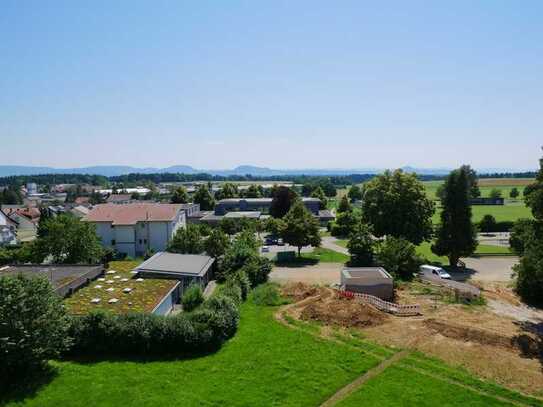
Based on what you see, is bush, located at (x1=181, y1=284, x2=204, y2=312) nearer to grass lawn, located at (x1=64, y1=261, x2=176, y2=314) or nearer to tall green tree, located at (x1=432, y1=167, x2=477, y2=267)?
Result: grass lawn, located at (x1=64, y1=261, x2=176, y2=314)

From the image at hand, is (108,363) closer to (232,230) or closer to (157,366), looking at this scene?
(157,366)

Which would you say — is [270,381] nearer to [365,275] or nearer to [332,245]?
[365,275]

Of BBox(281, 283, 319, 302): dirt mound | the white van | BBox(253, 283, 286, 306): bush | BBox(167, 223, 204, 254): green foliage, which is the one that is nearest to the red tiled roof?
BBox(167, 223, 204, 254): green foliage

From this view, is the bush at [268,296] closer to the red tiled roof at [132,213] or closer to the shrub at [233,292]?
the shrub at [233,292]

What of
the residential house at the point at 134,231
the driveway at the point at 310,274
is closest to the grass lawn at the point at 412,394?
the driveway at the point at 310,274

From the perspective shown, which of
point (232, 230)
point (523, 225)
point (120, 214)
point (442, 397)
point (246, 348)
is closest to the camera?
point (442, 397)

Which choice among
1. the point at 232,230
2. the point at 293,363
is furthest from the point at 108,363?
the point at 232,230
